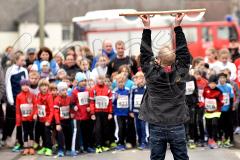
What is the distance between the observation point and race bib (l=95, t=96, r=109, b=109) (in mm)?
10797

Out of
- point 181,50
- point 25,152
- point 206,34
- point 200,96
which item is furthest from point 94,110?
point 206,34

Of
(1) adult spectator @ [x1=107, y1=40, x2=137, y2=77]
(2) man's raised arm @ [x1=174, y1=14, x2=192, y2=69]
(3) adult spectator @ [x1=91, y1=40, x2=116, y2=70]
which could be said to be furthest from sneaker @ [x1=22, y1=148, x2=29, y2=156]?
(2) man's raised arm @ [x1=174, y1=14, x2=192, y2=69]

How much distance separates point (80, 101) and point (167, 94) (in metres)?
4.32

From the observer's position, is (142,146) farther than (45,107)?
Yes

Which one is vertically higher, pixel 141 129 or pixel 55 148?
pixel 141 129

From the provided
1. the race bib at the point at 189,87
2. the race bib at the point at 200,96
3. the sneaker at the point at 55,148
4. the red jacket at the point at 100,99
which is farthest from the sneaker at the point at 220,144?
the sneaker at the point at 55,148

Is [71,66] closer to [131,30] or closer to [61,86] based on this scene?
[61,86]

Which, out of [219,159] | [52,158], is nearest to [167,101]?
[219,159]

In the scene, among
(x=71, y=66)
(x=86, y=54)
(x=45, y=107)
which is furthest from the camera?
(x=86, y=54)

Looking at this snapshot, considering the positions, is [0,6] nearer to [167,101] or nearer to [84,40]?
[84,40]

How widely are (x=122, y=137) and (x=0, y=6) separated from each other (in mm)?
34393

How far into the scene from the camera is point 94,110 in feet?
35.4

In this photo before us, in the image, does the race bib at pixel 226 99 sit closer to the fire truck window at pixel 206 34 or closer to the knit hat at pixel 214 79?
the knit hat at pixel 214 79

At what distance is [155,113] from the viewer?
260 inches
